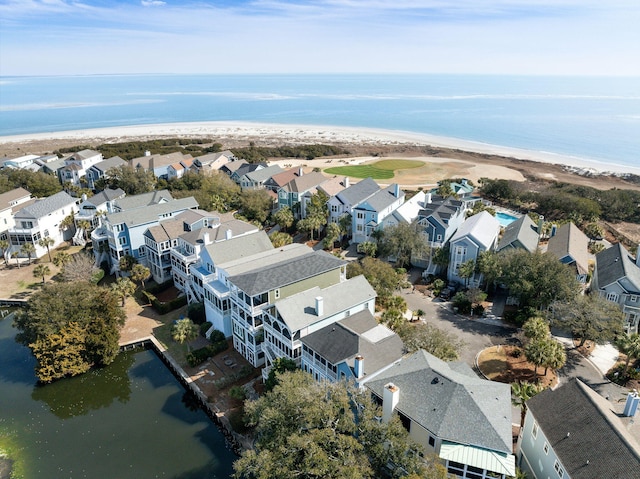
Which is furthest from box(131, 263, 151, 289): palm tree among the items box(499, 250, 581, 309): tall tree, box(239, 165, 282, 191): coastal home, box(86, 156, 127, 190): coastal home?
A: box(86, 156, 127, 190): coastal home

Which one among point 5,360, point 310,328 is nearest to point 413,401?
point 310,328

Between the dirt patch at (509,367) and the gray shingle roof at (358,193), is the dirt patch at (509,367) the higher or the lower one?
the lower one

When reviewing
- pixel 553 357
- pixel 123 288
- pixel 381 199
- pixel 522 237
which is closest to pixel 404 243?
pixel 381 199

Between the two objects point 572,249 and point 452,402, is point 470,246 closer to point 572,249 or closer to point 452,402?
point 572,249

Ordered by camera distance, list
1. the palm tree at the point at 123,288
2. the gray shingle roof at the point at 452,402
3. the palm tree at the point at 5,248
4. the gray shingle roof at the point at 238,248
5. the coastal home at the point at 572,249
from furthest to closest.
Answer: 1. the palm tree at the point at 5,248
2. the palm tree at the point at 123,288
3. the coastal home at the point at 572,249
4. the gray shingle roof at the point at 238,248
5. the gray shingle roof at the point at 452,402

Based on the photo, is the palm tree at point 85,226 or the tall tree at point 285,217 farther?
the tall tree at point 285,217

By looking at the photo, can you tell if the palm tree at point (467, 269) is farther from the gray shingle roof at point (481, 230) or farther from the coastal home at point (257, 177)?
the coastal home at point (257, 177)

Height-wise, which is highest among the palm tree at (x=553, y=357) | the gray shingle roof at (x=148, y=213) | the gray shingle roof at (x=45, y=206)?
the gray shingle roof at (x=148, y=213)

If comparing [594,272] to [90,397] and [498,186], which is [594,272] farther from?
[90,397]

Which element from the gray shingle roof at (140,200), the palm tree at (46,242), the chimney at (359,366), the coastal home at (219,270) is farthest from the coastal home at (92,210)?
the chimney at (359,366)
